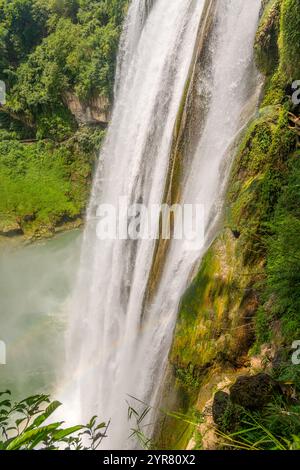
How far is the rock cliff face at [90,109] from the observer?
14.9 meters

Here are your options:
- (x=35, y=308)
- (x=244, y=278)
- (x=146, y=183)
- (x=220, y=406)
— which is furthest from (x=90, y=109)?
(x=220, y=406)

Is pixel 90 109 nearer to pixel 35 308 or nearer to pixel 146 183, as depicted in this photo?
pixel 35 308

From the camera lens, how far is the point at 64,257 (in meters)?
13.5

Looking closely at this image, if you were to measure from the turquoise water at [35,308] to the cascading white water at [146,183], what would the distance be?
0.66 meters

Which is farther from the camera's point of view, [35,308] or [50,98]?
[50,98]

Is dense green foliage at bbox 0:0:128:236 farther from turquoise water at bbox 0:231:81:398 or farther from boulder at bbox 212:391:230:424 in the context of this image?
boulder at bbox 212:391:230:424

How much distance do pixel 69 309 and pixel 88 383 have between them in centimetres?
341

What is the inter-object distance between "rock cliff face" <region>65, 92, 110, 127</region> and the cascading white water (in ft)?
9.30

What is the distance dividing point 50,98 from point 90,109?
1838 mm

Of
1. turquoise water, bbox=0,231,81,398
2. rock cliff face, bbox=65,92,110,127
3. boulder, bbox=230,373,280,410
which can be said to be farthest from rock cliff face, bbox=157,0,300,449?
rock cliff face, bbox=65,92,110,127

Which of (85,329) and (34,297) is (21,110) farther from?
(85,329)

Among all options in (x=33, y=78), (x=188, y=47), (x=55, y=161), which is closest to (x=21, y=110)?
(x=33, y=78)

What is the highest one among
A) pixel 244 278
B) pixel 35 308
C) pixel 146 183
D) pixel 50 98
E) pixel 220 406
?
pixel 50 98

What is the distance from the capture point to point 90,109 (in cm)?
1544
